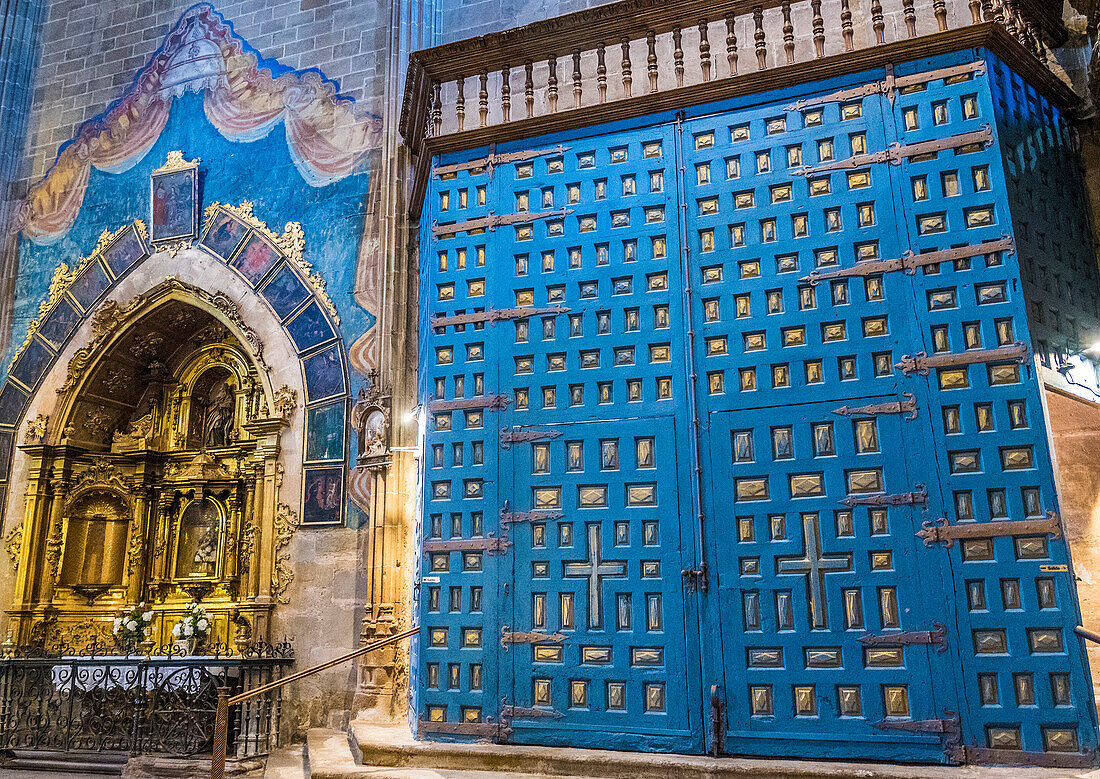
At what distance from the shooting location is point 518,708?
6395 mm

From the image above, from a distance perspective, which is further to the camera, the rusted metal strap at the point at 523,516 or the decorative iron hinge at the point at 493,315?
the decorative iron hinge at the point at 493,315

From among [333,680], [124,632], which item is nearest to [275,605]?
[333,680]

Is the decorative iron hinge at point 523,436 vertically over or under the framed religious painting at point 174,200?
under

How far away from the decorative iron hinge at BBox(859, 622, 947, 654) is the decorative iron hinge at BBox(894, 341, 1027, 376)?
179 centimetres

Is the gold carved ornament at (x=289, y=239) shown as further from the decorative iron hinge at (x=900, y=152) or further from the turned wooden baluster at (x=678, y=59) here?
the decorative iron hinge at (x=900, y=152)

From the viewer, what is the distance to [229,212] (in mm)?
11203

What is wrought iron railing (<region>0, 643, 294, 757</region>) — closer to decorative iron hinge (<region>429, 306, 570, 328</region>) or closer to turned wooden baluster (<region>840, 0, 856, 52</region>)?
decorative iron hinge (<region>429, 306, 570, 328</region>)

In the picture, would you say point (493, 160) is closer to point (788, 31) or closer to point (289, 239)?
point (788, 31)

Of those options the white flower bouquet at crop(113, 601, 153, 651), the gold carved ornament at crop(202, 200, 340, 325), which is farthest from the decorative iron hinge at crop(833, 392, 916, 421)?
the white flower bouquet at crop(113, 601, 153, 651)

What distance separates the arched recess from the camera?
1009cm

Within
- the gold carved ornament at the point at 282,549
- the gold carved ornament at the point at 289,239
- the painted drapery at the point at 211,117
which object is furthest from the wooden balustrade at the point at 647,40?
the gold carved ornament at the point at 282,549

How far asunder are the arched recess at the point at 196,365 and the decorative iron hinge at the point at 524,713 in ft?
13.2

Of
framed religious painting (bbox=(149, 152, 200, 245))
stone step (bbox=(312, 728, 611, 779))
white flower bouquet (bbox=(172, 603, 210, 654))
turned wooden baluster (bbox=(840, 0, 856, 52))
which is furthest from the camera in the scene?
framed religious painting (bbox=(149, 152, 200, 245))

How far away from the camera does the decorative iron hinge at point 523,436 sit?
686 cm
